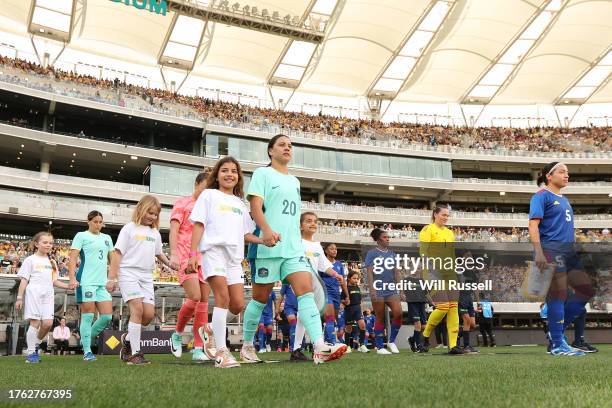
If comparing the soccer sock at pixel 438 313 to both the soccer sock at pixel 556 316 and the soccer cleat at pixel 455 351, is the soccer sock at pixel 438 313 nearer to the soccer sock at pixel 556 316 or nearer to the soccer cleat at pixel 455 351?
the soccer cleat at pixel 455 351

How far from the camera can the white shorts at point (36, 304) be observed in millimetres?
8336

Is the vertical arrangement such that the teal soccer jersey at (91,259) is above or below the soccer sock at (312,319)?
above

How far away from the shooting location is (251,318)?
18.9ft

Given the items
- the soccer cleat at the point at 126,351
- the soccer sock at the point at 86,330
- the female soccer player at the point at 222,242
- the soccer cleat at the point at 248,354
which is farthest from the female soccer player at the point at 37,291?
the female soccer player at the point at 222,242

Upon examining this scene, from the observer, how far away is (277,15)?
130 feet

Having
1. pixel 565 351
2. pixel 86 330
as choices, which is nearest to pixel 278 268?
pixel 565 351

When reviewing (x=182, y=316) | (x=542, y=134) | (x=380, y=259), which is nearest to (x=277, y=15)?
(x=542, y=134)

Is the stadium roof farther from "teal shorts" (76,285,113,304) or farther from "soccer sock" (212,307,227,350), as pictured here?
"soccer sock" (212,307,227,350)

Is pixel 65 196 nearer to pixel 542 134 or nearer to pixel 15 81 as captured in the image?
pixel 15 81

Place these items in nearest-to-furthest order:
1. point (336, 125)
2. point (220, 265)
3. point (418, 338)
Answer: point (220, 265), point (418, 338), point (336, 125)

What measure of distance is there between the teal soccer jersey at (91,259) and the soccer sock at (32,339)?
104 centimetres

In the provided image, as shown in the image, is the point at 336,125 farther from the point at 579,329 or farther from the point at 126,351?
the point at 126,351

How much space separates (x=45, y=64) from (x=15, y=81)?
9144 mm

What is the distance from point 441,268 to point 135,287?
13.7ft
